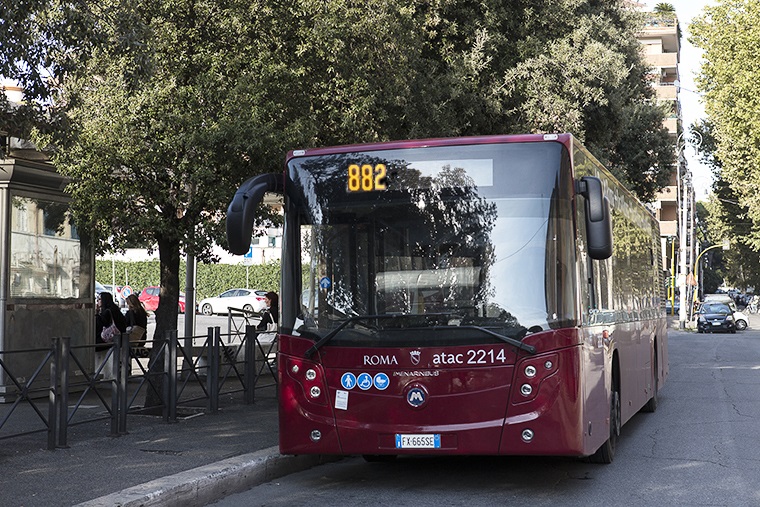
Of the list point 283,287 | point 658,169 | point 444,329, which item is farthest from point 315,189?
point 658,169

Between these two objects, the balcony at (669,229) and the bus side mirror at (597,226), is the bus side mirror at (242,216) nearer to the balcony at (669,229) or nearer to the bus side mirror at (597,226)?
the bus side mirror at (597,226)

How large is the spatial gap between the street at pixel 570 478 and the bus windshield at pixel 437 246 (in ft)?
4.16

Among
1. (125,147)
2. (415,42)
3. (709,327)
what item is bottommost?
(709,327)

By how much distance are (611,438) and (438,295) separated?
293 centimetres

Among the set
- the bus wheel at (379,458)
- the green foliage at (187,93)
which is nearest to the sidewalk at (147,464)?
the bus wheel at (379,458)

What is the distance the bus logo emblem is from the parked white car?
42.6 meters

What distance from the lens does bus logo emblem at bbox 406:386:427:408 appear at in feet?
26.8

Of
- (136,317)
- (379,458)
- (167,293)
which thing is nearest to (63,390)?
(379,458)

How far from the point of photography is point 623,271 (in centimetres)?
1182

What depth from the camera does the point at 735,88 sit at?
48.1 metres

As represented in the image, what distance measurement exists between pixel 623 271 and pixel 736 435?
2.31 meters

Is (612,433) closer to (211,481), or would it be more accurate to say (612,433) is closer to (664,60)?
(211,481)

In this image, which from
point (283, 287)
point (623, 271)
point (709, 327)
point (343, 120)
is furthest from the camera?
point (709, 327)

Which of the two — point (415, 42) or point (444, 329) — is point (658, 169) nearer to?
point (415, 42)
